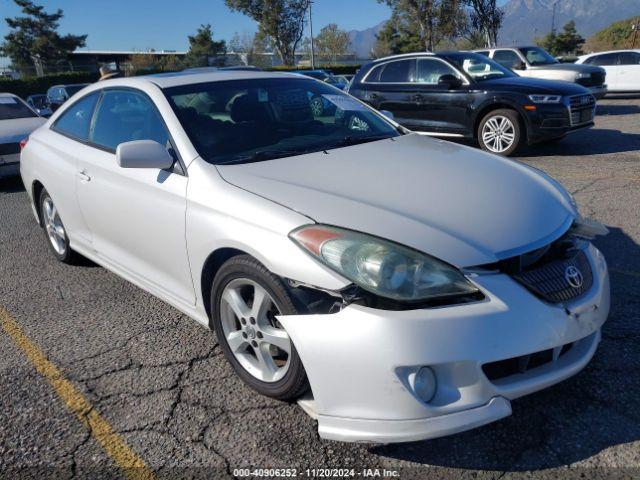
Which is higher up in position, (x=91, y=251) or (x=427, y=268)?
(x=427, y=268)

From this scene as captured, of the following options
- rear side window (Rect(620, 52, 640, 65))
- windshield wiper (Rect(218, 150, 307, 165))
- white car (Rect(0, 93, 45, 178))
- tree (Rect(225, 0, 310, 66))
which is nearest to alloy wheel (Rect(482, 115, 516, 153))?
windshield wiper (Rect(218, 150, 307, 165))

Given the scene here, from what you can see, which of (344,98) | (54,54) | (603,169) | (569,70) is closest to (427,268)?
(344,98)

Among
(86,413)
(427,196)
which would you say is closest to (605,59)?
(427,196)

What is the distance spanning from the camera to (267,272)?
2.40 metres

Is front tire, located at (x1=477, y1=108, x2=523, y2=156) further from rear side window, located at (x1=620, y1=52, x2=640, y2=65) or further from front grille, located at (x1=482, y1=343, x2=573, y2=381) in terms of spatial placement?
rear side window, located at (x1=620, y1=52, x2=640, y2=65)

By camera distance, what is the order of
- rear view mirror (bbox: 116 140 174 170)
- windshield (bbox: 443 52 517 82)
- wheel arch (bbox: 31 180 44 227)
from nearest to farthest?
rear view mirror (bbox: 116 140 174 170), wheel arch (bbox: 31 180 44 227), windshield (bbox: 443 52 517 82)

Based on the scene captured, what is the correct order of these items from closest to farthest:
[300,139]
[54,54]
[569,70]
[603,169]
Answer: [300,139], [603,169], [569,70], [54,54]

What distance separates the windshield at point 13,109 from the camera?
9352 mm

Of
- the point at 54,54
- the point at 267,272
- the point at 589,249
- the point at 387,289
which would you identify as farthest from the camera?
the point at 54,54

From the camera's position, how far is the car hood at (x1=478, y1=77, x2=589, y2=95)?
805cm

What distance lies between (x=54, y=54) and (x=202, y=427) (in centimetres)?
5780

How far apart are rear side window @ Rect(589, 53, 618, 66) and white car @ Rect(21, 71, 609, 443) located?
16310 millimetres

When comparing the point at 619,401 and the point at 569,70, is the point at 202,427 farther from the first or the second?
the point at 569,70

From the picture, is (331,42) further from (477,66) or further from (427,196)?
(427,196)
